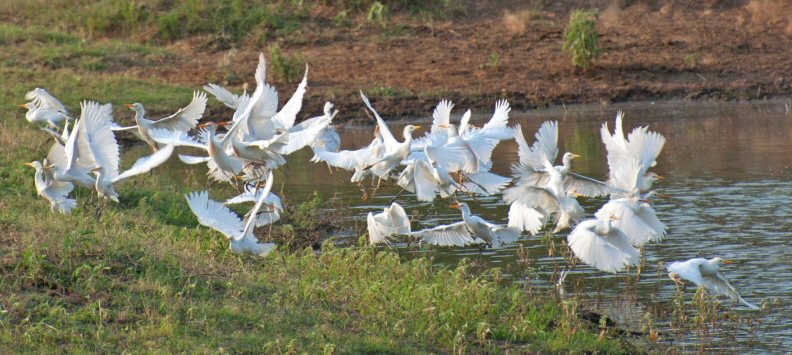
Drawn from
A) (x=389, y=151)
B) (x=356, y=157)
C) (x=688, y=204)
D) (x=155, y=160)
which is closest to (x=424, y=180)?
(x=389, y=151)

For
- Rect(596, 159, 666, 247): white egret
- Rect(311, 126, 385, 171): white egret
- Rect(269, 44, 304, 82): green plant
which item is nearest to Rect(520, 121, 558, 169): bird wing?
Rect(596, 159, 666, 247): white egret

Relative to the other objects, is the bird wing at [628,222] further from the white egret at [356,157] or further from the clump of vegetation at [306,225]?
the clump of vegetation at [306,225]

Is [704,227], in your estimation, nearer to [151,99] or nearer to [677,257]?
[677,257]

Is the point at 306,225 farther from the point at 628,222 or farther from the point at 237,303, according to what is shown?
the point at 237,303

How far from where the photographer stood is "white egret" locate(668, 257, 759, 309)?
756cm

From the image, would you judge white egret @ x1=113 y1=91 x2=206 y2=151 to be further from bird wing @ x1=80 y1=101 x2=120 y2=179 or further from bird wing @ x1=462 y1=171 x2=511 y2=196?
bird wing @ x1=462 y1=171 x2=511 y2=196

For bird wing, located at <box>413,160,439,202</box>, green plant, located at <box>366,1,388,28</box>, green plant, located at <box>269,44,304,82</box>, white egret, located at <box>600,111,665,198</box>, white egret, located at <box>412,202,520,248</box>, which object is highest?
white egret, located at <box>600,111,665,198</box>

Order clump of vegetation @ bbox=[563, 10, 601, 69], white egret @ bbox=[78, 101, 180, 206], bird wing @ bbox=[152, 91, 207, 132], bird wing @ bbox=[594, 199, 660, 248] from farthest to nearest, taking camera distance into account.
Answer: clump of vegetation @ bbox=[563, 10, 601, 69], bird wing @ bbox=[152, 91, 207, 132], white egret @ bbox=[78, 101, 180, 206], bird wing @ bbox=[594, 199, 660, 248]

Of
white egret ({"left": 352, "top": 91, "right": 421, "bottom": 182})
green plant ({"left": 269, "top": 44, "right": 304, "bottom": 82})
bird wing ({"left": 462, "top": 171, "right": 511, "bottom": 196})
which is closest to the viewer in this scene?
white egret ({"left": 352, "top": 91, "right": 421, "bottom": 182})

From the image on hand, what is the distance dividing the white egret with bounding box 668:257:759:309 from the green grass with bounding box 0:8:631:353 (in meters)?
0.70

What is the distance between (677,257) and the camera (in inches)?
369

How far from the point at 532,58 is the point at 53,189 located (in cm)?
1279

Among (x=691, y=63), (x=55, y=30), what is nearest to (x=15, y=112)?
(x=55, y=30)

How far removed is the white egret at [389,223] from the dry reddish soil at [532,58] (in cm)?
958
